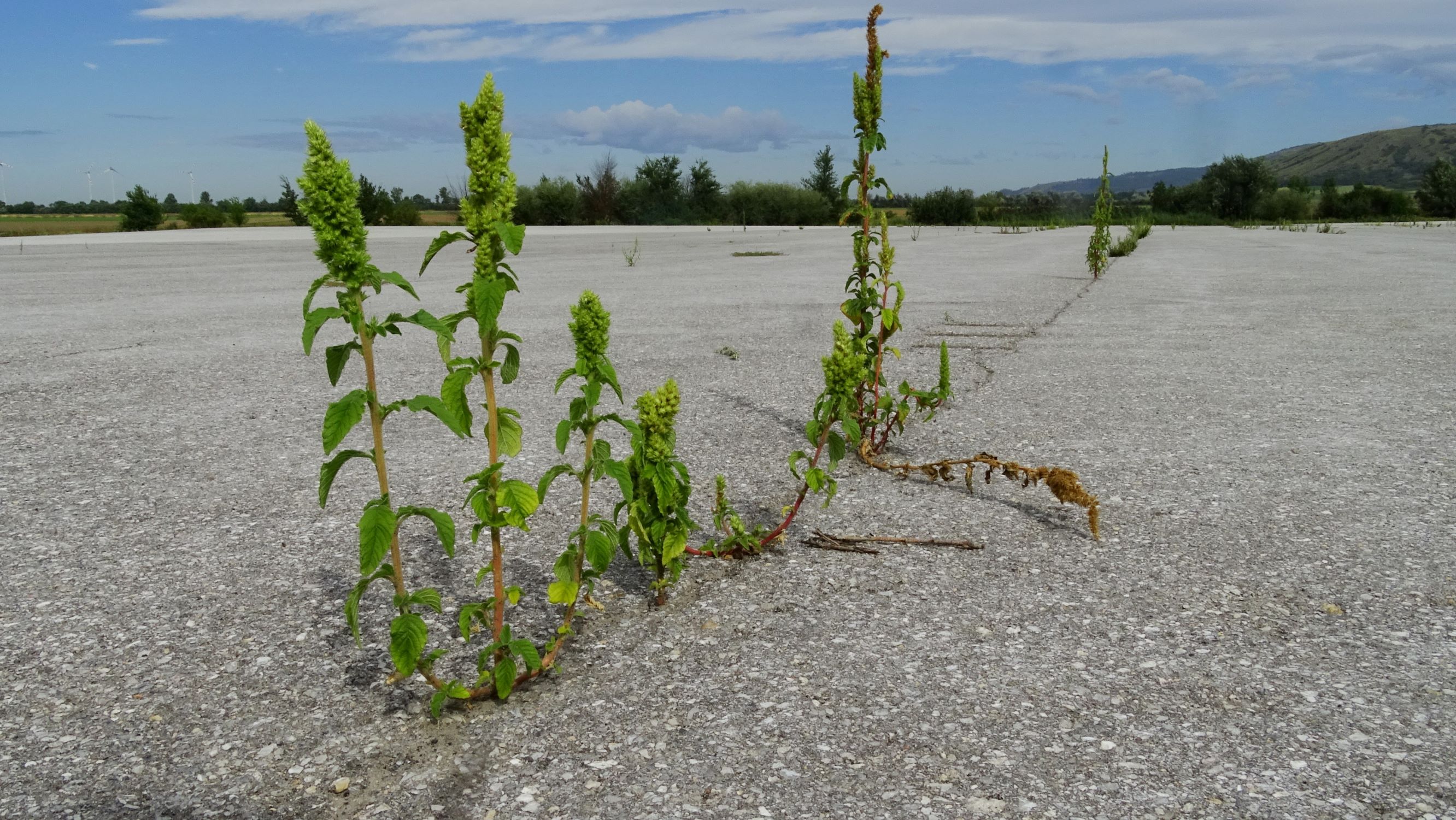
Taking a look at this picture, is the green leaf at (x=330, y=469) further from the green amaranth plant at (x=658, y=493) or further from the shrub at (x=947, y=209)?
the shrub at (x=947, y=209)

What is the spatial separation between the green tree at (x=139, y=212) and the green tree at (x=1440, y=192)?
54.0m

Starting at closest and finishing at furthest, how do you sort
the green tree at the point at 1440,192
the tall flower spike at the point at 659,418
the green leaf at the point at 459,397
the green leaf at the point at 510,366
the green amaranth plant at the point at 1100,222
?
the green leaf at the point at 459,397
the green leaf at the point at 510,366
the tall flower spike at the point at 659,418
the green amaranth plant at the point at 1100,222
the green tree at the point at 1440,192

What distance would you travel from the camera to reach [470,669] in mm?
2400

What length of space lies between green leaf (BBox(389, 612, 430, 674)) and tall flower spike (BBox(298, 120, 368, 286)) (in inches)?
27.4

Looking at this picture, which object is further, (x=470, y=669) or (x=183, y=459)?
(x=183, y=459)

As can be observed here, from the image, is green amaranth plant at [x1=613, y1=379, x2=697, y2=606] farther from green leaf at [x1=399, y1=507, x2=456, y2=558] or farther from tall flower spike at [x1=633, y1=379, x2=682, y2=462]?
green leaf at [x1=399, y1=507, x2=456, y2=558]

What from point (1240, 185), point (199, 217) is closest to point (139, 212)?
point (199, 217)

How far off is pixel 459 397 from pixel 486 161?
0.47 metres

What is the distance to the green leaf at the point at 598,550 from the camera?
221cm

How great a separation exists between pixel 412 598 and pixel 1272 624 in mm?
2202

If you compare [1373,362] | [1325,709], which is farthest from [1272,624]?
[1373,362]

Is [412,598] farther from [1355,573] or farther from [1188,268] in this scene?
[1188,268]

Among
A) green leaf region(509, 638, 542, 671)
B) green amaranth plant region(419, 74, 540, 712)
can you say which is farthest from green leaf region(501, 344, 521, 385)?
green leaf region(509, 638, 542, 671)

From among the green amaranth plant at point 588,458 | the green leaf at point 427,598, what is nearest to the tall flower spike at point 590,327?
the green amaranth plant at point 588,458
